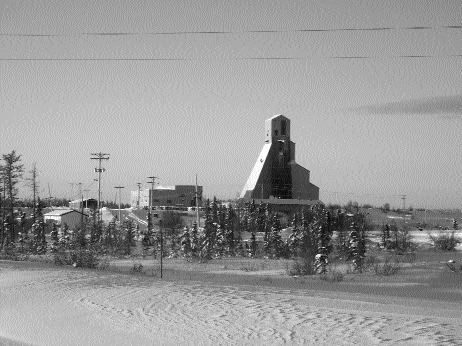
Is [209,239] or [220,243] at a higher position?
[209,239]

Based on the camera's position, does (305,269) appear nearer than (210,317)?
No

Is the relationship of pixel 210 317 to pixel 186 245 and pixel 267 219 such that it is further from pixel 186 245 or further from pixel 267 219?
pixel 267 219

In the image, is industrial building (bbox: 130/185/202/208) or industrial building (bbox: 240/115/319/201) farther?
industrial building (bbox: 130/185/202/208)

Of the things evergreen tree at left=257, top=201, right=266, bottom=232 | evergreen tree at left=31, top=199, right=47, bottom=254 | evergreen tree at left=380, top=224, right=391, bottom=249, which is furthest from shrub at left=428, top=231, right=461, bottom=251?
evergreen tree at left=31, top=199, right=47, bottom=254

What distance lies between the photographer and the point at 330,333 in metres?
7.75

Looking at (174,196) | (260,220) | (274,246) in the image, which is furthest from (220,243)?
(174,196)

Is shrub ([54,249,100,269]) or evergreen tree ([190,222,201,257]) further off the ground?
shrub ([54,249,100,269])

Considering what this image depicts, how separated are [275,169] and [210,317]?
70.7 metres

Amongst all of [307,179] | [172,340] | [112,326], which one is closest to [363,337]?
[172,340]

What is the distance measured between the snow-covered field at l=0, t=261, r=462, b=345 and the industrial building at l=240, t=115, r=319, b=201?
212 feet

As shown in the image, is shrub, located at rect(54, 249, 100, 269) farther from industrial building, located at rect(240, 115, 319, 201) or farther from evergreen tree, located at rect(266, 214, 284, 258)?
industrial building, located at rect(240, 115, 319, 201)

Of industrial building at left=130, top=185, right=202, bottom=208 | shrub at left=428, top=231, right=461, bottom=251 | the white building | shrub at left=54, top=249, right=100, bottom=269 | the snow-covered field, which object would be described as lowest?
shrub at left=428, top=231, right=461, bottom=251

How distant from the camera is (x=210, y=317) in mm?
9164

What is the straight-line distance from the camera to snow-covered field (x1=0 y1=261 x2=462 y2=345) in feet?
25.4
